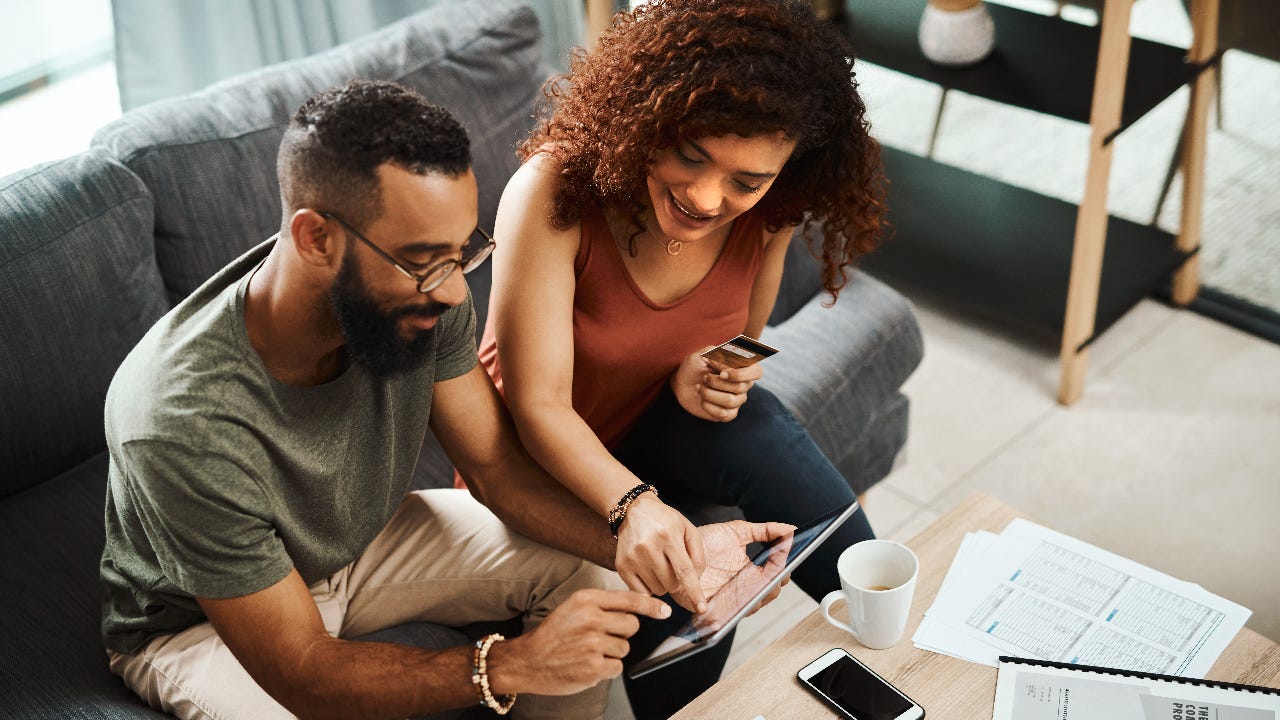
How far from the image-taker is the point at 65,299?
1.61 m

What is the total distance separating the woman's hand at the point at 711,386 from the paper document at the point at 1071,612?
34 cm

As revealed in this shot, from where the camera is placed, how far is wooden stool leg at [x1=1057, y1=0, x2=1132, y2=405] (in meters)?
2.12

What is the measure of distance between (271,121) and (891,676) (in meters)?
1.22

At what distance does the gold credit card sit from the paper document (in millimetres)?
344

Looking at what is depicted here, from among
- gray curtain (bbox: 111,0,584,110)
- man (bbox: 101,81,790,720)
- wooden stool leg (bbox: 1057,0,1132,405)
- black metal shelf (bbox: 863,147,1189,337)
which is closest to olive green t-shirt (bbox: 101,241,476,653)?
man (bbox: 101,81,790,720)

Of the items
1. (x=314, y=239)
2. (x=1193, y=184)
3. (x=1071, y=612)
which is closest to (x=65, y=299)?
(x=314, y=239)

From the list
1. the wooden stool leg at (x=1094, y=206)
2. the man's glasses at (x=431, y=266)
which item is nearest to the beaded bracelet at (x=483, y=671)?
the man's glasses at (x=431, y=266)

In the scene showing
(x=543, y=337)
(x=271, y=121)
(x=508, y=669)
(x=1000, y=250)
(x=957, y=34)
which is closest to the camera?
(x=508, y=669)

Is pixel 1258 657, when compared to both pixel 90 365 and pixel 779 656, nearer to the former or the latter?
pixel 779 656

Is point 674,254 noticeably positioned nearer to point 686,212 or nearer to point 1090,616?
point 686,212

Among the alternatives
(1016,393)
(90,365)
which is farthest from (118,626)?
(1016,393)

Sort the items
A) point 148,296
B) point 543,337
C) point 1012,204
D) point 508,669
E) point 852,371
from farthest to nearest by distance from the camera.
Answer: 1. point 1012,204
2. point 852,371
3. point 148,296
4. point 543,337
5. point 508,669

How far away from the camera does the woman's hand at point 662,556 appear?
52.8 inches

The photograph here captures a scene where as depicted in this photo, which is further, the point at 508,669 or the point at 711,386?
the point at 711,386
